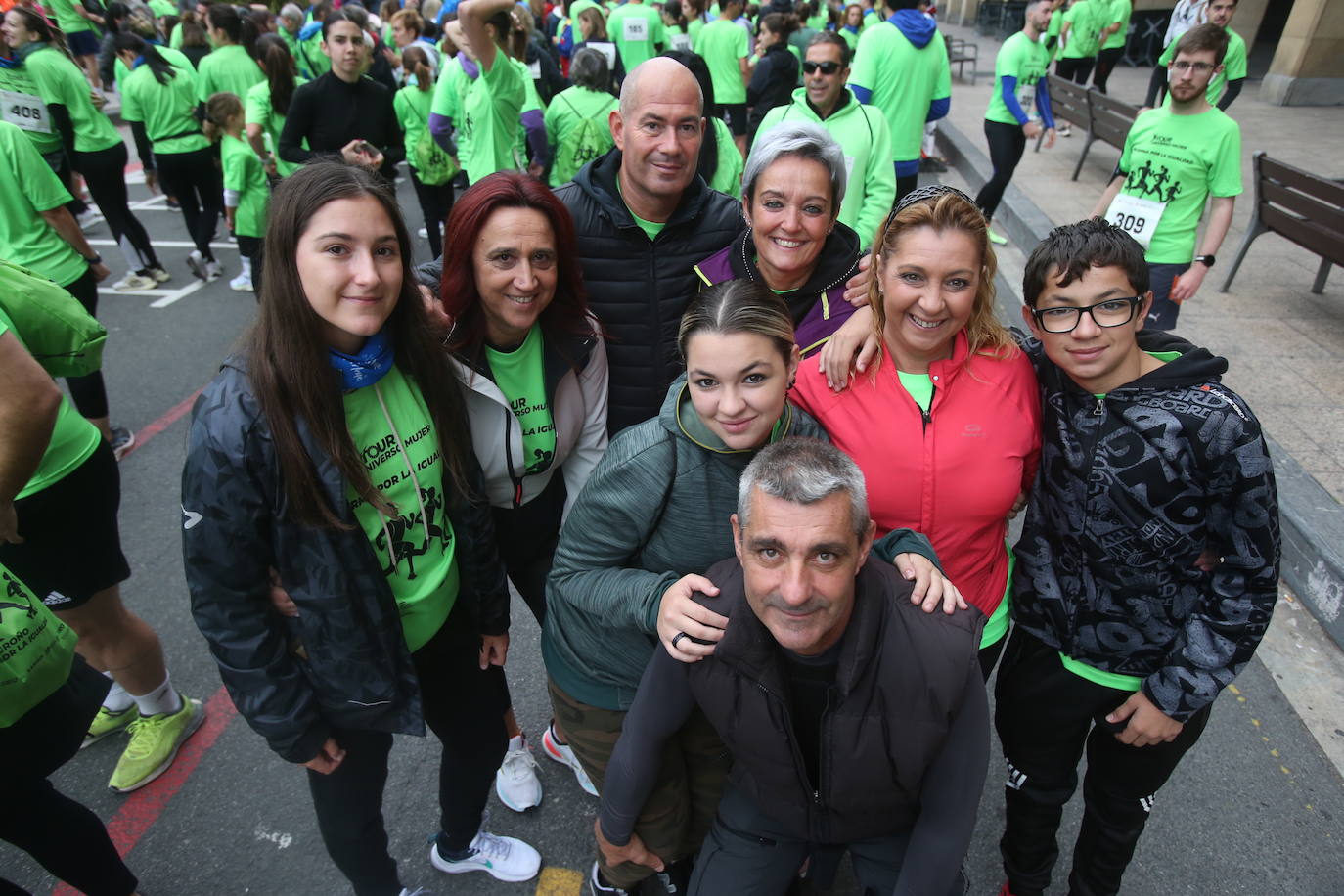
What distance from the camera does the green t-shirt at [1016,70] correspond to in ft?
22.1

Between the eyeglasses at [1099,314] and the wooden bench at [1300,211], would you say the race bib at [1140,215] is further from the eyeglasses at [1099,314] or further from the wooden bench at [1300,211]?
the eyeglasses at [1099,314]

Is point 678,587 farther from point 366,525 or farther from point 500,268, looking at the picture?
point 500,268

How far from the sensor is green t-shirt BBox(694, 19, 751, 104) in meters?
8.77

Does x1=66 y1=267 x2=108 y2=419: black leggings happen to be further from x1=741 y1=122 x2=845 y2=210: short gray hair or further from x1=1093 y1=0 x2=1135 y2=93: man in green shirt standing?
x1=1093 y1=0 x2=1135 y2=93: man in green shirt standing

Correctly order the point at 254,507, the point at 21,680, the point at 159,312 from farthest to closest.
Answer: the point at 159,312
the point at 21,680
the point at 254,507

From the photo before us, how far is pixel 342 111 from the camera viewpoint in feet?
18.1

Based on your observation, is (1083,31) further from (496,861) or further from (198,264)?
(496,861)

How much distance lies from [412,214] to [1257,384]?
840 cm

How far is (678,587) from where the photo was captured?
5.30ft

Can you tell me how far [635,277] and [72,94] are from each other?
5.67 meters

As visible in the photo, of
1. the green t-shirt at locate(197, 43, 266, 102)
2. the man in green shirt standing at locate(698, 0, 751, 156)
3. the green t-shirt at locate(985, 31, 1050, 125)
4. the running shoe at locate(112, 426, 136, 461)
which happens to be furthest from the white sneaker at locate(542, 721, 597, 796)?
the man in green shirt standing at locate(698, 0, 751, 156)

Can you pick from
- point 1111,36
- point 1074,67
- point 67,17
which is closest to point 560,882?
point 1074,67

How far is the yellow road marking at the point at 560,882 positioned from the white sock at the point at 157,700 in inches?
60.0

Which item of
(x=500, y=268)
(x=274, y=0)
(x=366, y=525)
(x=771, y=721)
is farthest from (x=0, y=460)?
(x=274, y=0)
